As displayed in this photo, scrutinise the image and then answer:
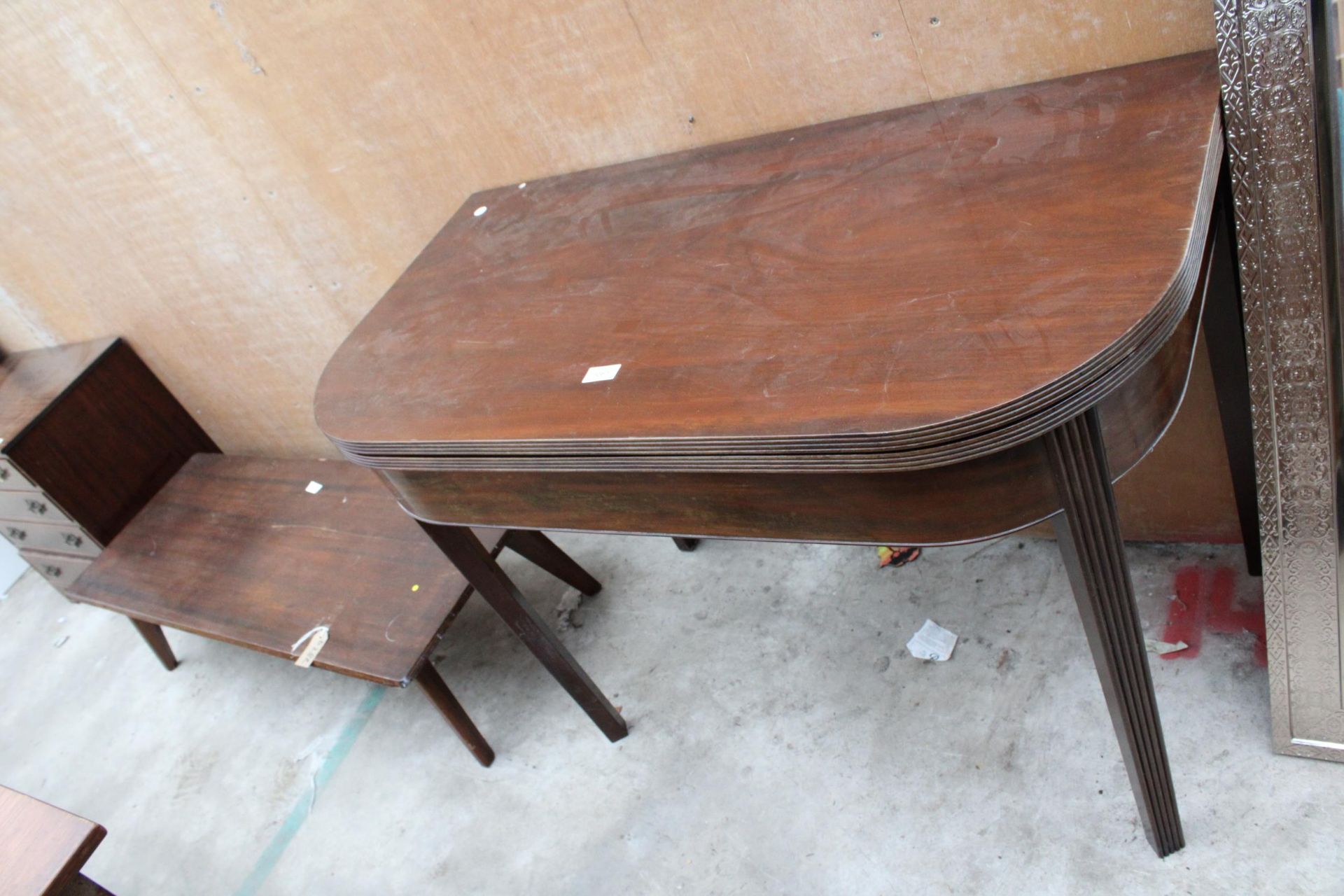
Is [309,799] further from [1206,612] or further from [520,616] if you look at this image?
[1206,612]

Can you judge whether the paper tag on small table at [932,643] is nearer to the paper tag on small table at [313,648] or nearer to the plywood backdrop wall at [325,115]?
the plywood backdrop wall at [325,115]

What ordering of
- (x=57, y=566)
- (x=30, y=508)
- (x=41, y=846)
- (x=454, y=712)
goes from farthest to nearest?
(x=57, y=566), (x=30, y=508), (x=454, y=712), (x=41, y=846)

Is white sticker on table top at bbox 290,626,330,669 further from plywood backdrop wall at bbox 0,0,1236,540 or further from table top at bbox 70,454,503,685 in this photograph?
plywood backdrop wall at bbox 0,0,1236,540

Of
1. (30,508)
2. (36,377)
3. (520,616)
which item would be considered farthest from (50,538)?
(520,616)

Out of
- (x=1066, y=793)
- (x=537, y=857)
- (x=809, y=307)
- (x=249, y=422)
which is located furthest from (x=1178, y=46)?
(x=249, y=422)

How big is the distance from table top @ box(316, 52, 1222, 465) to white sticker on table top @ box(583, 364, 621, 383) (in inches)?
0.5

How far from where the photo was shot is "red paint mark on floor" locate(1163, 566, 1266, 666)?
1534 millimetres

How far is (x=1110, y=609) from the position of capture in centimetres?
101

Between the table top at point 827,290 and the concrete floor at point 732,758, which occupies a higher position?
Answer: the table top at point 827,290

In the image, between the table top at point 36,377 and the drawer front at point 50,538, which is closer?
the table top at point 36,377

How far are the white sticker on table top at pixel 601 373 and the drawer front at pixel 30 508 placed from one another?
7.15 feet

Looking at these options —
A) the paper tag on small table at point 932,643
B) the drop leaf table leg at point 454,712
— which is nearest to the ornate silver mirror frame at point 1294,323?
the paper tag on small table at point 932,643

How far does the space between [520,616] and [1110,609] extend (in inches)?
39.0

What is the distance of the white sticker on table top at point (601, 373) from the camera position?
3.50ft
